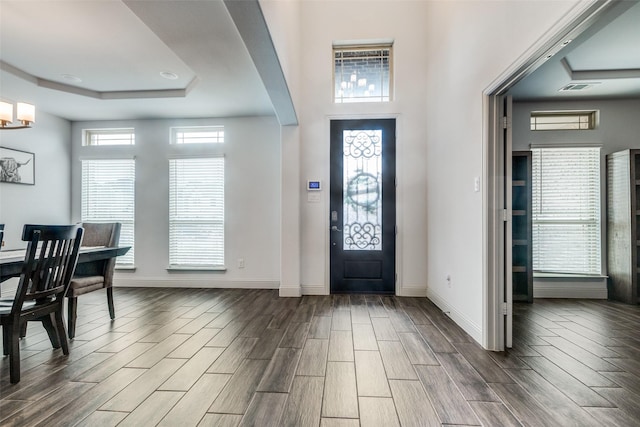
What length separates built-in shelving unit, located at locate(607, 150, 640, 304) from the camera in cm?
356

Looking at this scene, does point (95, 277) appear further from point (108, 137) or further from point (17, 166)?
point (108, 137)

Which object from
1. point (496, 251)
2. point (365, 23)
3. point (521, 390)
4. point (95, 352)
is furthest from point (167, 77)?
point (521, 390)

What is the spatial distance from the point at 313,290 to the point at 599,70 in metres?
4.34

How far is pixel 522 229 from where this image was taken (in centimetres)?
364

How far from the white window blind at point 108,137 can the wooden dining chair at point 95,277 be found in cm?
194

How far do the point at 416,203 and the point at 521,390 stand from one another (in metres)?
2.49

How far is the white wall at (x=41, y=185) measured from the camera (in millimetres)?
3920

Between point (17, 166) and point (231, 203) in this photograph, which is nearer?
point (17, 166)

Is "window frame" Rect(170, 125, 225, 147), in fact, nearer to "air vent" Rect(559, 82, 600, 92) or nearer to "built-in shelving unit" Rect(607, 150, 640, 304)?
"air vent" Rect(559, 82, 600, 92)

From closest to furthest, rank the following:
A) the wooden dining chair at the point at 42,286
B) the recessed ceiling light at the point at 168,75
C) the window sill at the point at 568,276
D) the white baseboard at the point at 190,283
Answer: the wooden dining chair at the point at 42,286, the recessed ceiling light at the point at 168,75, the window sill at the point at 568,276, the white baseboard at the point at 190,283

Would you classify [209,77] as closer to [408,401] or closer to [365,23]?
[365,23]

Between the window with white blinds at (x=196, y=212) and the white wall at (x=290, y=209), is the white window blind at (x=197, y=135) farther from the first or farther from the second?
the white wall at (x=290, y=209)

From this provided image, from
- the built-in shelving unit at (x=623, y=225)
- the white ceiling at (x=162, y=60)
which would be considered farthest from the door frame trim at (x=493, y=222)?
the built-in shelving unit at (x=623, y=225)

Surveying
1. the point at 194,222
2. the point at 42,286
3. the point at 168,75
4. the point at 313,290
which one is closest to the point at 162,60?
the point at 168,75
